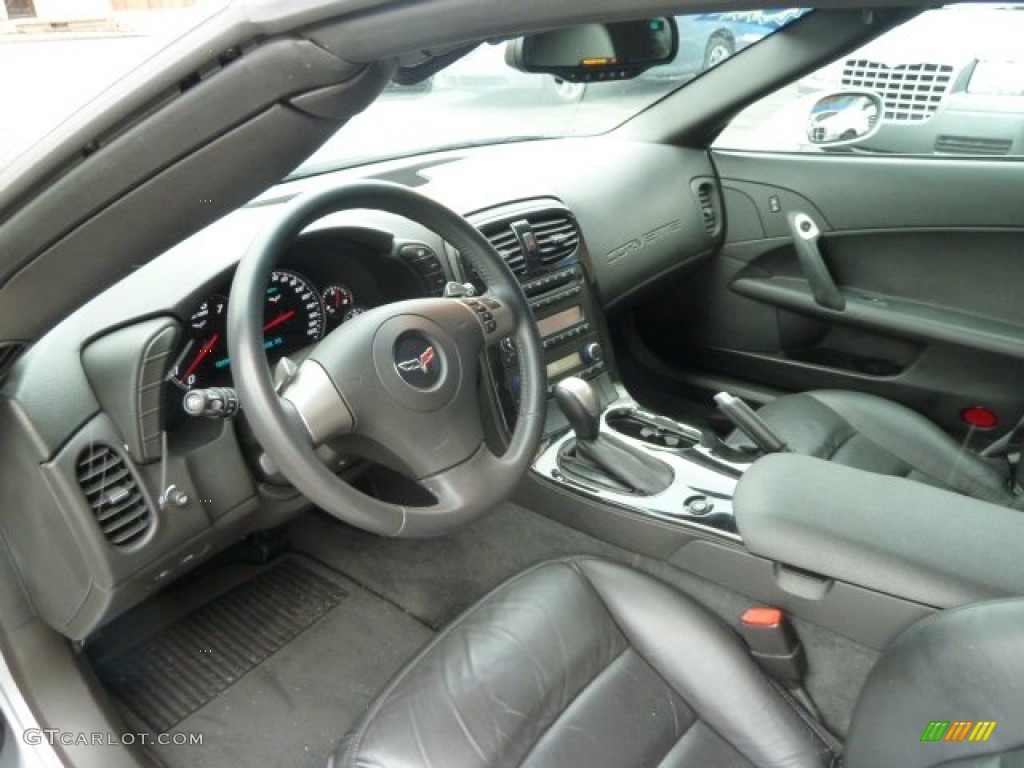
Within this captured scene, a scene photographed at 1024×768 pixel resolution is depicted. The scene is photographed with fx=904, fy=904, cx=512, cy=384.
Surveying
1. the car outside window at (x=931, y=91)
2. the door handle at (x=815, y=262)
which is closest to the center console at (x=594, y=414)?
the door handle at (x=815, y=262)

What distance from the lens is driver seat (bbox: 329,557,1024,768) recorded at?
1.23m

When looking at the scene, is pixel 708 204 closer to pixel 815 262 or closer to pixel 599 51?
pixel 815 262

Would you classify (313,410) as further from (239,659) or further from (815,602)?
(239,659)

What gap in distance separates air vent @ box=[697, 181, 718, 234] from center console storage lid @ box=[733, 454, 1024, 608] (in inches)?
55.0

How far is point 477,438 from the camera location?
1.34 m

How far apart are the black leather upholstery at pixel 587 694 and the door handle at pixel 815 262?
1407mm

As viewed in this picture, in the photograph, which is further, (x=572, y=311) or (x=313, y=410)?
(x=572, y=311)

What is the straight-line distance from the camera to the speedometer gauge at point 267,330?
149 centimetres

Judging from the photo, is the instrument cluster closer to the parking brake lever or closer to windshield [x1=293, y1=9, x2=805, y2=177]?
windshield [x1=293, y1=9, x2=805, y2=177]

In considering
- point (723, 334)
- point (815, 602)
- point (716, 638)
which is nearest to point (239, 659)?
point (716, 638)

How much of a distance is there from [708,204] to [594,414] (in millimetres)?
1126

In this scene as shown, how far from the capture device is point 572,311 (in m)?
2.24

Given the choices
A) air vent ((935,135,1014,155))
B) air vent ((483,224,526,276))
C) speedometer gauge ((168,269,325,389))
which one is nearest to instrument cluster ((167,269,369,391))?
speedometer gauge ((168,269,325,389))

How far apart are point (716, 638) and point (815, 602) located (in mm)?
167
